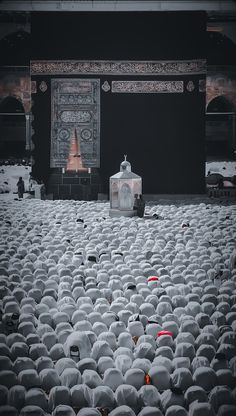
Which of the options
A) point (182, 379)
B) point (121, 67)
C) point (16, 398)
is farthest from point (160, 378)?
point (121, 67)

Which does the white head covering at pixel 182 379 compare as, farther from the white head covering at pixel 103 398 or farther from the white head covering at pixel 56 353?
the white head covering at pixel 56 353

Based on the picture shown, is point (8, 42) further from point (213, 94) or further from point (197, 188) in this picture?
point (197, 188)

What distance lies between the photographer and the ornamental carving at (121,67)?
1050 centimetres

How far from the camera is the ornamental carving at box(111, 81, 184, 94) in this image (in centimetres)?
1052

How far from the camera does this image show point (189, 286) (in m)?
4.42

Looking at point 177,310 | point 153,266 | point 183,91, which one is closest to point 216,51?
point 183,91

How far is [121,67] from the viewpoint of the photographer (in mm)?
10531

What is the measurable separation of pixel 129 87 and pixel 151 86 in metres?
0.39

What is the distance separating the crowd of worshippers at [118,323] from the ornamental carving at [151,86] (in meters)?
4.43

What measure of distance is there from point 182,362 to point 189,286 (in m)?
1.50

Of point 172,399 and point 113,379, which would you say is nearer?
point 172,399

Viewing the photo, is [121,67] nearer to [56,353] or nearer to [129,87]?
[129,87]

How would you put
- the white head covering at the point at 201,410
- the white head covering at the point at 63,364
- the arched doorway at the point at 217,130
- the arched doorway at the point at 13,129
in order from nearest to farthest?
the white head covering at the point at 201,410 → the white head covering at the point at 63,364 → the arched doorway at the point at 217,130 → the arched doorway at the point at 13,129

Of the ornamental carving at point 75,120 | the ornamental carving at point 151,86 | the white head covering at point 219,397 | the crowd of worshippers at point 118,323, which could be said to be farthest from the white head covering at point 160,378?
the ornamental carving at point 151,86
